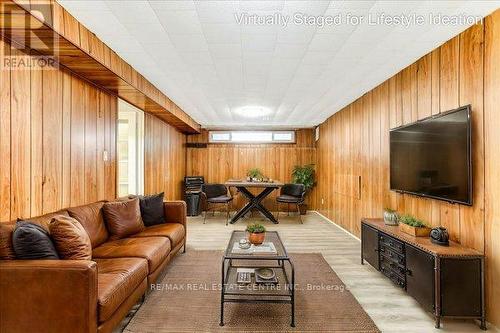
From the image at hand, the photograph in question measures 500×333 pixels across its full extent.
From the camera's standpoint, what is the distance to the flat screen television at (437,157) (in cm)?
216

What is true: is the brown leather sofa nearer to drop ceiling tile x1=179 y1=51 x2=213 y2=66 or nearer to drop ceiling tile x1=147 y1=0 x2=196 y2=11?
drop ceiling tile x1=147 y1=0 x2=196 y2=11

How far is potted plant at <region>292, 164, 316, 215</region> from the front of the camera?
23.0 feet

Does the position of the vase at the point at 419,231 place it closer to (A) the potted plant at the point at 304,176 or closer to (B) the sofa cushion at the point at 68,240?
(B) the sofa cushion at the point at 68,240

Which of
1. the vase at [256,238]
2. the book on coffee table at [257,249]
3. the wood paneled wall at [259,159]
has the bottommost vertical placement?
the book on coffee table at [257,249]

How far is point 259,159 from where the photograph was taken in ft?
24.4

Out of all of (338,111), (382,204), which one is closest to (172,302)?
(382,204)

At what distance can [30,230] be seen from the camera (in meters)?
1.72

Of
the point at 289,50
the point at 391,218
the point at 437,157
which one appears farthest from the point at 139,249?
the point at 437,157

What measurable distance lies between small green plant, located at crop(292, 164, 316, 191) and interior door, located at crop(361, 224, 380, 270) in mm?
3653

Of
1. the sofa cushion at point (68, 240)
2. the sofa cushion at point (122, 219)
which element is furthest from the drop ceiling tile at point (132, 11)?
the sofa cushion at point (122, 219)

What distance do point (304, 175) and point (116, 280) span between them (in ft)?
18.7

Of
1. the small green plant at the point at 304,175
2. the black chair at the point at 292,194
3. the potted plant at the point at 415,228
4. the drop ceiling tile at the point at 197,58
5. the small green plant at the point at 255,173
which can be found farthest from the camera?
the small green plant at the point at 304,175

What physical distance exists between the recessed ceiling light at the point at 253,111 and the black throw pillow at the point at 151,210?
8.30 ft

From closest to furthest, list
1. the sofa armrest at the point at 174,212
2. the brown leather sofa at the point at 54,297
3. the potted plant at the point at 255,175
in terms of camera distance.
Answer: the brown leather sofa at the point at 54,297 → the sofa armrest at the point at 174,212 → the potted plant at the point at 255,175
